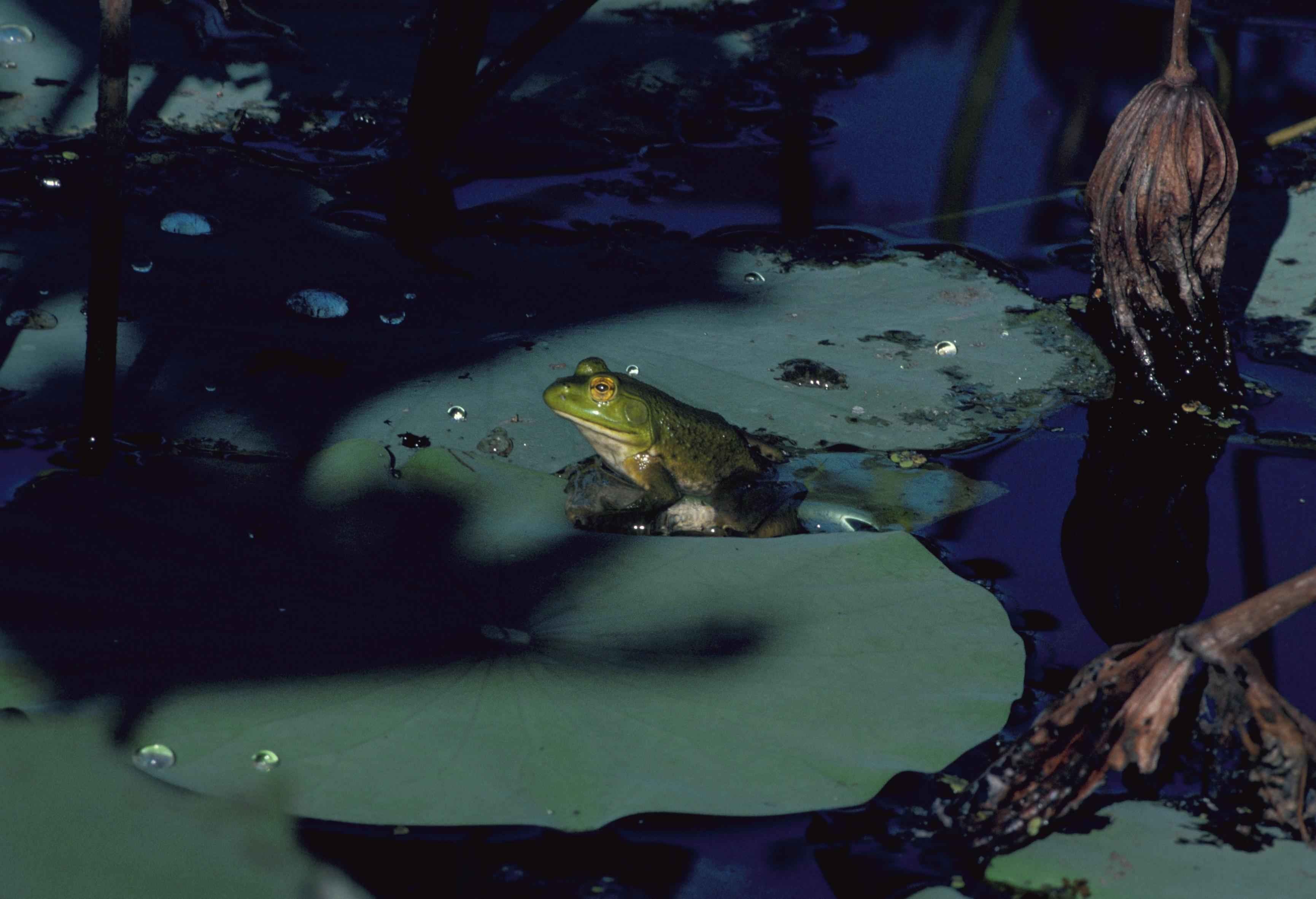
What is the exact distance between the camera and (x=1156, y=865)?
198 cm

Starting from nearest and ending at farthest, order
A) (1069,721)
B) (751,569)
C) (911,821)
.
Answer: (1069,721) < (911,821) < (751,569)

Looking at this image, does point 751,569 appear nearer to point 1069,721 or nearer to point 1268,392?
point 1069,721

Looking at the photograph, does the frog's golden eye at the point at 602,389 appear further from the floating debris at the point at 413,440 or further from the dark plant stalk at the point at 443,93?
→ the dark plant stalk at the point at 443,93

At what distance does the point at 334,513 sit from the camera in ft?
8.98

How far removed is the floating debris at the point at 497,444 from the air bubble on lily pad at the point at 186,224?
1.34m

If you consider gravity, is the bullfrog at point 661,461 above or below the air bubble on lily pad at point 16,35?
below

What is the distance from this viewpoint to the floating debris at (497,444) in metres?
3.12

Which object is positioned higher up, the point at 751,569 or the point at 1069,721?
the point at 1069,721

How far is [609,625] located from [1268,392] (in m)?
2.36

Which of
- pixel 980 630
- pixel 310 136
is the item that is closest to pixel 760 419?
pixel 980 630

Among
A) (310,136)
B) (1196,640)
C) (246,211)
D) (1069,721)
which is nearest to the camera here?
(1196,640)

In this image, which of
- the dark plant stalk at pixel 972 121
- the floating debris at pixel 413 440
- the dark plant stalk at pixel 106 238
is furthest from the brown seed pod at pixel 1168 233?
the dark plant stalk at pixel 106 238

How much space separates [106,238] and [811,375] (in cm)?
181

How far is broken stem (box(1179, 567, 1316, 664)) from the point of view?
1845mm
